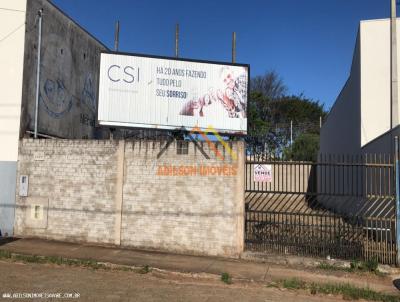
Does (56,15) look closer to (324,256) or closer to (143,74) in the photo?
(143,74)

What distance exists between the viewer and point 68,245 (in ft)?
36.3

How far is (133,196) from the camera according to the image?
1123 cm

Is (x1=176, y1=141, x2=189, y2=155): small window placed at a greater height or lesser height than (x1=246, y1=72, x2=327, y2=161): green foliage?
lesser

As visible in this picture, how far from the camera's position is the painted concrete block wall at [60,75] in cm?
1261

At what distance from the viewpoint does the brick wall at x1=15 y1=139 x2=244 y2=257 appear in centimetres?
1062

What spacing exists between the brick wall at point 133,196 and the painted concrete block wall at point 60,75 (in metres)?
1.73

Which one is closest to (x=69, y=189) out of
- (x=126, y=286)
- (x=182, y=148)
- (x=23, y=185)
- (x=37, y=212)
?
(x=37, y=212)

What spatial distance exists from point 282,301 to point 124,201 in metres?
5.52

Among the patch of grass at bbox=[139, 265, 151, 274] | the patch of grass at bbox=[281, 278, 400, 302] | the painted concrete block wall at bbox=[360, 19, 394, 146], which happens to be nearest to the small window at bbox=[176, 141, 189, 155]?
the patch of grass at bbox=[139, 265, 151, 274]

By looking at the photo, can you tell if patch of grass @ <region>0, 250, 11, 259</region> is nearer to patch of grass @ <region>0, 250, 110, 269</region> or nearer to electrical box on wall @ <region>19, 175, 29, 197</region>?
patch of grass @ <region>0, 250, 110, 269</region>

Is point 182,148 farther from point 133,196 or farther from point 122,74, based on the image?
point 122,74

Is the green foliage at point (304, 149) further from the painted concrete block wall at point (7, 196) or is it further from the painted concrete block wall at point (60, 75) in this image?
the painted concrete block wall at point (7, 196)

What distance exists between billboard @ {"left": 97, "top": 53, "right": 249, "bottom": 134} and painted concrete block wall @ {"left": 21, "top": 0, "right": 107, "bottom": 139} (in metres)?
2.15

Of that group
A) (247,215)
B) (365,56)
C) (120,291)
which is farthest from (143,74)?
(365,56)
